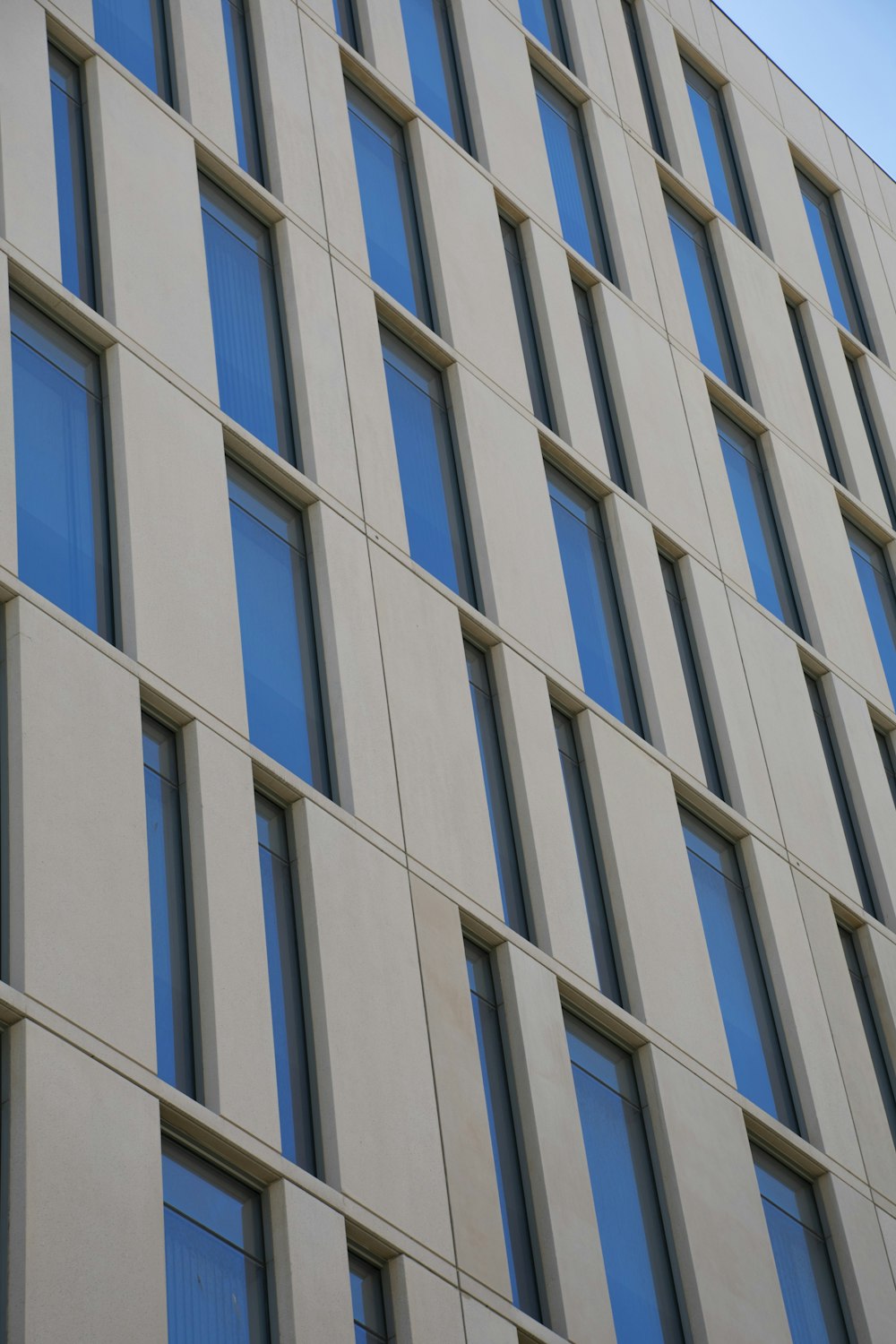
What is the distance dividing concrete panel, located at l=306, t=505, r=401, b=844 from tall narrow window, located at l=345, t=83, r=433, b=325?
436cm

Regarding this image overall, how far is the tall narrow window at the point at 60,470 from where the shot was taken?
18250 mm

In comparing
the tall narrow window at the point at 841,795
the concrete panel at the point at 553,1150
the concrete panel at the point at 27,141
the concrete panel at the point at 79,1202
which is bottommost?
the concrete panel at the point at 79,1202

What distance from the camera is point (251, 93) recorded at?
80.7 ft

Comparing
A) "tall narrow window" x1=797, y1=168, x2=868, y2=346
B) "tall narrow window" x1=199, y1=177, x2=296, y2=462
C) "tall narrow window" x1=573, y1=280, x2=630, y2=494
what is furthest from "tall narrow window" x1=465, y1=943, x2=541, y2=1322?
"tall narrow window" x1=797, y1=168, x2=868, y2=346

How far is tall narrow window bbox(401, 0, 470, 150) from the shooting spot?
2739 cm

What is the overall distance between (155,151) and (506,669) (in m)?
6.02

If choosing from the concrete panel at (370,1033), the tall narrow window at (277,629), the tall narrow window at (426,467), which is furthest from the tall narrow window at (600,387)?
the concrete panel at (370,1033)

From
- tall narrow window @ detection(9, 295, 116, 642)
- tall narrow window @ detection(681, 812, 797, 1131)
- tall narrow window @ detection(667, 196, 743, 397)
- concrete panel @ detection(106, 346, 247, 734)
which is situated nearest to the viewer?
tall narrow window @ detection(9, 295, 116, 642)

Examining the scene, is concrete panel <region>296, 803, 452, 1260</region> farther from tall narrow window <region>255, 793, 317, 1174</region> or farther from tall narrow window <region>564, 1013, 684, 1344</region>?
tall narrow window <region>564, 1013, 684, 1344</region>

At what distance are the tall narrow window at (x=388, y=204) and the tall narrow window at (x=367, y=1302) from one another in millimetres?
11228

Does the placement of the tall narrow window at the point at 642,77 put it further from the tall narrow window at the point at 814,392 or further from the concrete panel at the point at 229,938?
the concrete panel at the point at 229,938

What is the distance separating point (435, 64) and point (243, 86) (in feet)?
13.6

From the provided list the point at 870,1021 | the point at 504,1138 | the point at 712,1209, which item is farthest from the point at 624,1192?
the point at 870,1021

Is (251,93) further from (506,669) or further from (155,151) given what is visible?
(506,669)
